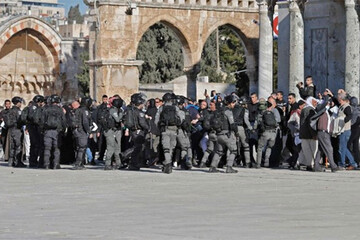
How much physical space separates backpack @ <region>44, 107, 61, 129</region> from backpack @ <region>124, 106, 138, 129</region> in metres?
1.57

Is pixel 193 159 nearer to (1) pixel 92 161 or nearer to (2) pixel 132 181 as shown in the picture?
(1) pixel 92 161

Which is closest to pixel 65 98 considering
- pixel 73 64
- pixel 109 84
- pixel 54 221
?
pixel 73 64

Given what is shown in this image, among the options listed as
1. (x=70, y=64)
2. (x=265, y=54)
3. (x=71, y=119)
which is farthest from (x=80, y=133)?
(x=70, y=64)

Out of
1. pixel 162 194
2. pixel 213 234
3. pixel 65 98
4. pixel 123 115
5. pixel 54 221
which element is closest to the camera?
pixel 213 234

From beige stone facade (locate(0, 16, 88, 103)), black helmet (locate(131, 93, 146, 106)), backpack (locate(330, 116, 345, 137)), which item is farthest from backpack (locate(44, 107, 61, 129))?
beige stone facade (locate(0, 16, 88, 103))

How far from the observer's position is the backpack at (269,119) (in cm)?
2634

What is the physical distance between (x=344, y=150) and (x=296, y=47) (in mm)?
5465

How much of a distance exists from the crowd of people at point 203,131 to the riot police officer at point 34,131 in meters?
0.02

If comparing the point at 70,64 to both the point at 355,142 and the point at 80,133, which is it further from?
the point at 355,142

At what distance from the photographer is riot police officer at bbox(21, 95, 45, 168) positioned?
1093 inches

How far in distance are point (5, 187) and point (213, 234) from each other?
8.44 meters

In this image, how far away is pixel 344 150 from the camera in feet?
83.0

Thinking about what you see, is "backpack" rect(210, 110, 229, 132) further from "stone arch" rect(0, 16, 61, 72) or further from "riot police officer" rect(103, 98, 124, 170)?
"stone arch" rect(0, 16, 61, 72)

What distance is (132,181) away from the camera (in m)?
23.3
